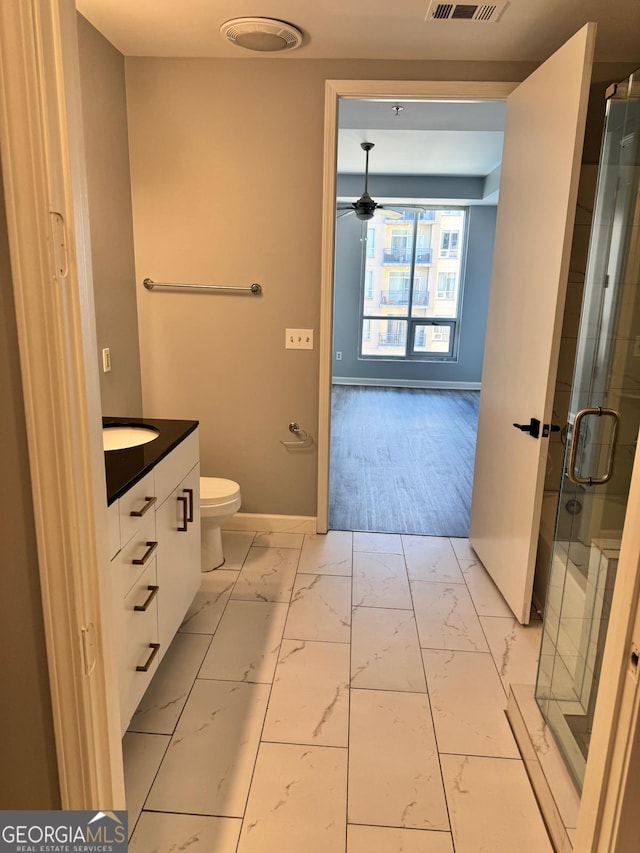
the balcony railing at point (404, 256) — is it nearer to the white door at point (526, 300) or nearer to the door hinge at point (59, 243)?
the white door at point (526, 300)

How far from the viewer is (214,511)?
277cm

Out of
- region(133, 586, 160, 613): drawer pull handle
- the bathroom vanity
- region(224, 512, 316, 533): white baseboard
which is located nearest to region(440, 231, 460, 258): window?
region(224, 512, 316, 533): white baseboard

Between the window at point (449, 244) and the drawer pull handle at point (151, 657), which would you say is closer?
the drawer pull handle at point (151, 657)

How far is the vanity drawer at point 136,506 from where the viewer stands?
1.63 m

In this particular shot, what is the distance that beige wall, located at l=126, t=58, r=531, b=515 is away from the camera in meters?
2.83

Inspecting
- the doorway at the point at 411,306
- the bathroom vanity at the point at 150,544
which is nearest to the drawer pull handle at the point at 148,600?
the bathroom vanity at the point at 150,544

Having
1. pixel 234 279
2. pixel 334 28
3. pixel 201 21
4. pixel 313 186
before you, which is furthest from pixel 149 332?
pixel 334 28

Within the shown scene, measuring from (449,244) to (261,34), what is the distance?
567 centimetres

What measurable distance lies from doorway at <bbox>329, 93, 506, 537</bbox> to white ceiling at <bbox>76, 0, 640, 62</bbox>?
111cm

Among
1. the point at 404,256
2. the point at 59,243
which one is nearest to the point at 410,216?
the point at 404,256

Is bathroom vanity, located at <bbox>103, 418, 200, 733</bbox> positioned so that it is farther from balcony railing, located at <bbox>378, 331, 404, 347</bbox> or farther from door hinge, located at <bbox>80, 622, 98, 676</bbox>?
balcony railing, located at <bbox>378, 331, 404, 347</bbox>

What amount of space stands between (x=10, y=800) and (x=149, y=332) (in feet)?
8.35

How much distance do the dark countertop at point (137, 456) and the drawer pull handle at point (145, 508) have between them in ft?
0.30

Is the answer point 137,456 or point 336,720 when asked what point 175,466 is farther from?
point 336,720
